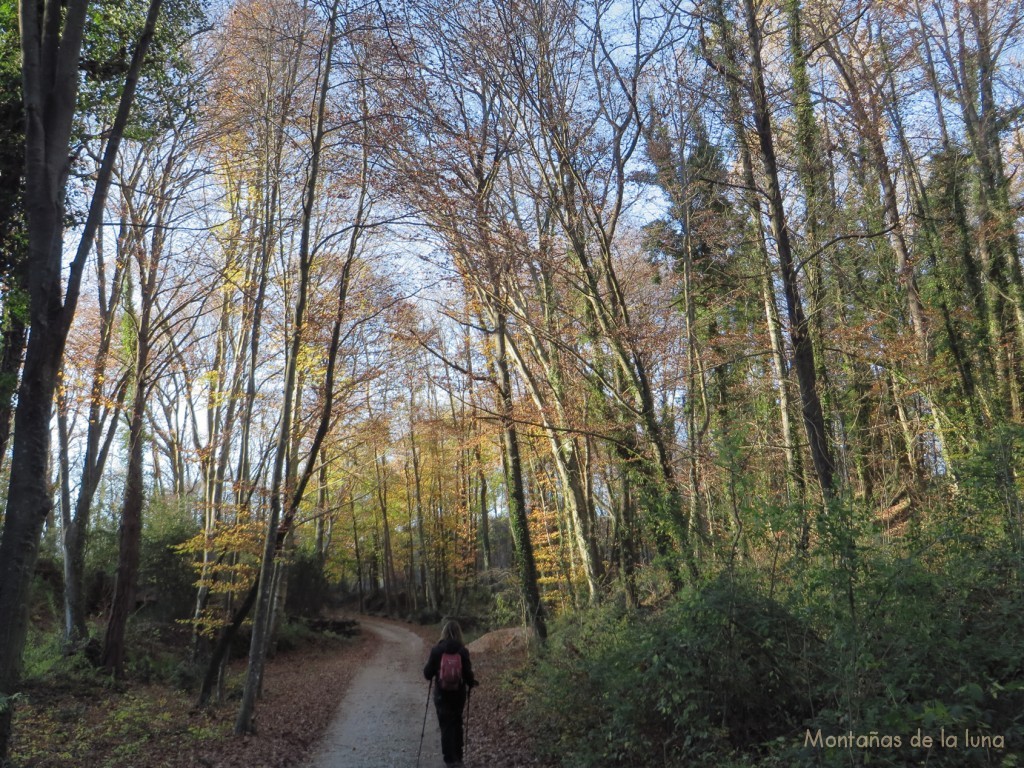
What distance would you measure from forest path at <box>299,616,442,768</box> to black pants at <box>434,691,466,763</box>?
25.4 inches

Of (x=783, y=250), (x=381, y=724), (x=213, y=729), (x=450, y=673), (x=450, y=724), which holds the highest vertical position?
(x=783, y=250)

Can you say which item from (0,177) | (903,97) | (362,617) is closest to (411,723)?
(0,177)

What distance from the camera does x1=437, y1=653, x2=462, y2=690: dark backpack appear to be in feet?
23.0

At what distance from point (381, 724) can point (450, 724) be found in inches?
152

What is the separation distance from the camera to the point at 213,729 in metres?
9.09

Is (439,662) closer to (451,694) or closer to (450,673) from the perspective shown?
(450,673)

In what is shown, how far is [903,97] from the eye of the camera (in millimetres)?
13438

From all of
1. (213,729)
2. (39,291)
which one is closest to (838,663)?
(39,291)

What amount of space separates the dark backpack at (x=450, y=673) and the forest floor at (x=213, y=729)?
1.11 metres

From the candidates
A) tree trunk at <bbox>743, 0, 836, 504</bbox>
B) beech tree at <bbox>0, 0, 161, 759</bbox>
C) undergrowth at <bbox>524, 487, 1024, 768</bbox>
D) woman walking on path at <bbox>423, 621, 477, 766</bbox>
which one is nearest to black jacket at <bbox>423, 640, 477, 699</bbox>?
woman walking on path at <bbox>423, 621, 477, 766</bbox>

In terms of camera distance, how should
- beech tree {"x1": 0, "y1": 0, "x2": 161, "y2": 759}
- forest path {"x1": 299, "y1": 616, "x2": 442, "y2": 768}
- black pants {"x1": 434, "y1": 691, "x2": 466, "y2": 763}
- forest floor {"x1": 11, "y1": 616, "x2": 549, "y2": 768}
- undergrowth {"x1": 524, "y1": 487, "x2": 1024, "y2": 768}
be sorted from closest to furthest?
undergrowth {"x1": 524, "y1": 487, "x2": 1024, "y2": 768} → beech tree {"x1": 0, "y1": 0, "x2": 161, "y2": 759} → black pants {"x1": 434, "y1": 691, "x2": 466, "y2": 763} → forest floor {"x1": 11, "y1": 616, "x2": 549, "y2": 768} → forest path {"x1": 299, "y1": 616, "x2": 442, "y2": 768}

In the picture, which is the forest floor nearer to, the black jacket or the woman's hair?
the black jacket

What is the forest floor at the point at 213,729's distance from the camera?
7262 millimetres

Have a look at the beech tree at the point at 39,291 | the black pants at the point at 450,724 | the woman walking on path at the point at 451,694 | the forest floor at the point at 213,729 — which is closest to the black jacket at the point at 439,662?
the woman walking on path at the point at 451,694
